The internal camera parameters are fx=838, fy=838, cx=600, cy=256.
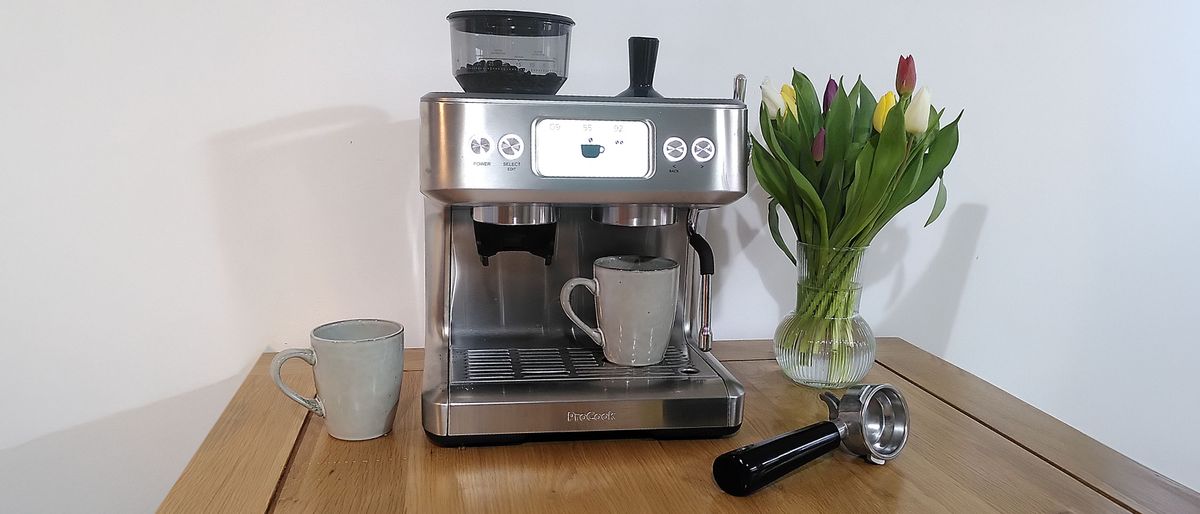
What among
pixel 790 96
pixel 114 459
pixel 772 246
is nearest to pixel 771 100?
pixel 790 96

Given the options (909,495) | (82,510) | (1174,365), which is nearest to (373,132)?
(82,510)

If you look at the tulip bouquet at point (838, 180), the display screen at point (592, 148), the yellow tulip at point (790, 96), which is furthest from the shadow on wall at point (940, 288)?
the display screen at point (592, 148)

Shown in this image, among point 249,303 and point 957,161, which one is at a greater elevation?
point 957,161

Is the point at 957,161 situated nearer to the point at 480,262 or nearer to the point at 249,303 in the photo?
the point at 480,262

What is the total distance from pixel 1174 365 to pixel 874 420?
81 cm

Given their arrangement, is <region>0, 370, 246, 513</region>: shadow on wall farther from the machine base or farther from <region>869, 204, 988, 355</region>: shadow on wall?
<region>869, 204, 988, 355</region>: shadow on wall

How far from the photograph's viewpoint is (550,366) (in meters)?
0.75

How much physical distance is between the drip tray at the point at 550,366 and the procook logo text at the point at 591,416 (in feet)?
0.14

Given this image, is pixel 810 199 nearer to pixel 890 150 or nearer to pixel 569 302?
pixel 890 150

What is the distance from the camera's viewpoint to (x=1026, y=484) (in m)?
0.67

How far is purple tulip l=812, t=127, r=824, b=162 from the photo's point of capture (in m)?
0.79

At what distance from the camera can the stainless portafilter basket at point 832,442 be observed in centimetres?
62

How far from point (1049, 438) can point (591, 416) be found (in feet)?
1.40

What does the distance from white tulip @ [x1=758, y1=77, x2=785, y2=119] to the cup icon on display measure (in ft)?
0.84
